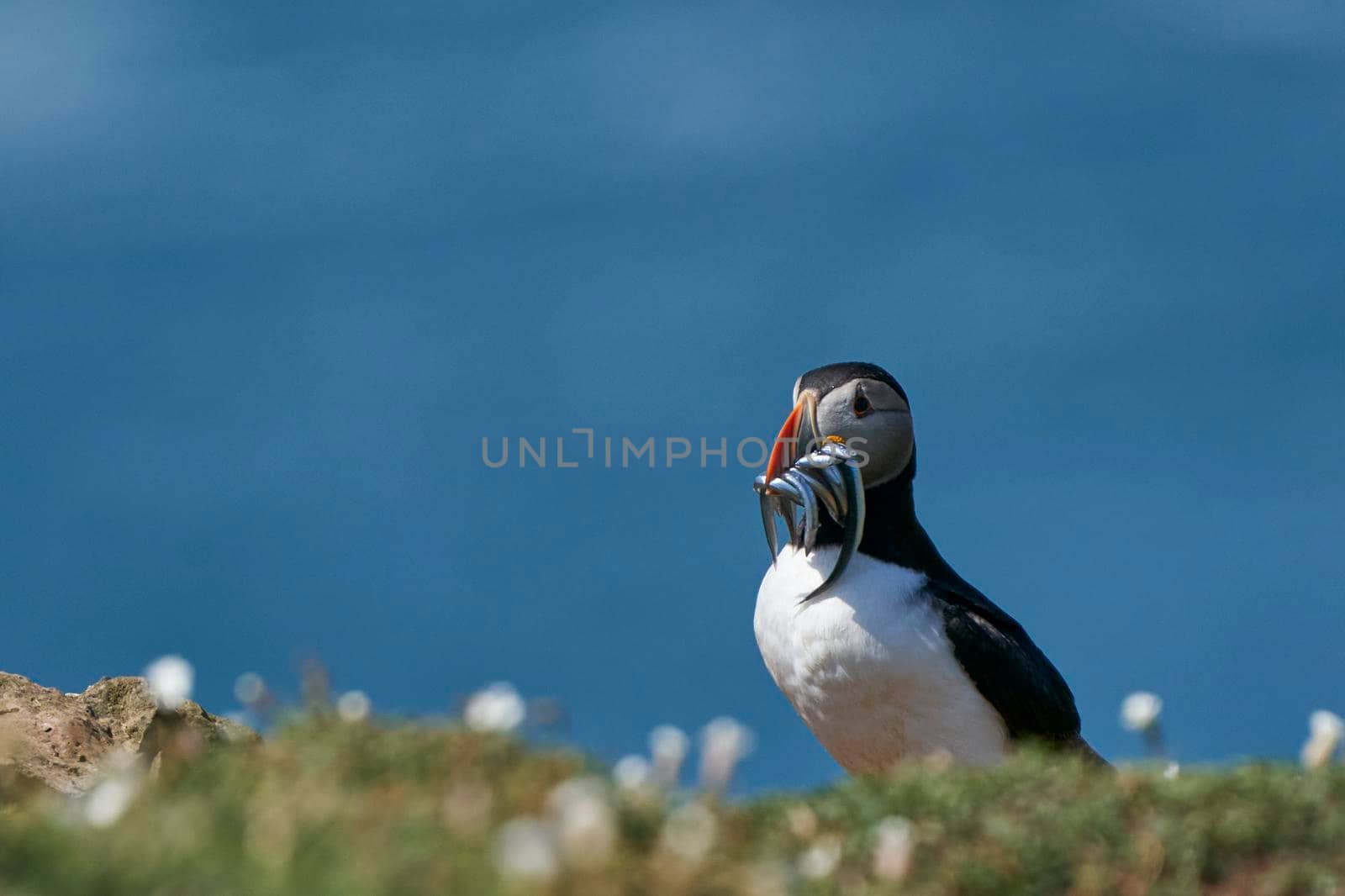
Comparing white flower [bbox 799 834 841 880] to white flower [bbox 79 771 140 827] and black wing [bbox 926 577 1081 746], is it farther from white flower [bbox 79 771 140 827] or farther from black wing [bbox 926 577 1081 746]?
black wing [bbox 926 577 1081 746]

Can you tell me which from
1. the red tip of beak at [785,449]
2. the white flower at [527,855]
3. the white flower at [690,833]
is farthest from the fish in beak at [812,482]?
the white flower at [527,855]

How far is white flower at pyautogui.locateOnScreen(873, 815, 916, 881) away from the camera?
14.2 feet

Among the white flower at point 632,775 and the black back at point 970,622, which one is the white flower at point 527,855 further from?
the black back at point 970,622

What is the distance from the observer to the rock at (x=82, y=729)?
23.4ft

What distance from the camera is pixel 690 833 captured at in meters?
4.40

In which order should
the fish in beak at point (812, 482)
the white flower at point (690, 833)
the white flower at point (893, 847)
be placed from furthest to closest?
1. the fish in beak at point (812, 482)
2. the white flower at point (893, 847)
3. the white flower at point (690, 833)

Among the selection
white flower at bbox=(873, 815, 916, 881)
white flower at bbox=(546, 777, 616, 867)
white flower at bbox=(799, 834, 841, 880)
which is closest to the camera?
white flower at bbox=(546, 777, 616, 867)

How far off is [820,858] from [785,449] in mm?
4045

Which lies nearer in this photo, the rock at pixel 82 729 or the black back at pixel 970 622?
the rock at pixel 82 729

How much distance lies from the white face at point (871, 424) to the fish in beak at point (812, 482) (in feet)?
0.23

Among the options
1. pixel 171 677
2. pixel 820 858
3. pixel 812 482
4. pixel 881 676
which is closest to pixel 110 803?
pixel 171 677

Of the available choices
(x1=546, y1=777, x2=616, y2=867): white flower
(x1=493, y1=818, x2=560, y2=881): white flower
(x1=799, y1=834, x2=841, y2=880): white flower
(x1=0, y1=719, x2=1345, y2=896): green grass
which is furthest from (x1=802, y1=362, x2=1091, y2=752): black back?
(x1=493, y1=818, x2=560, y2=881): white flower

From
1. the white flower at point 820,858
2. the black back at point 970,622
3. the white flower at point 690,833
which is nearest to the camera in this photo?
the white flower at point 690,833

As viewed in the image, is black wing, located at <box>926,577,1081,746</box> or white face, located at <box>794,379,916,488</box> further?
white face, located at <box>794,379,916,488</box>
